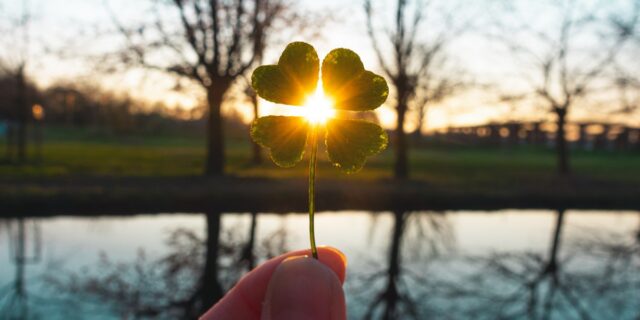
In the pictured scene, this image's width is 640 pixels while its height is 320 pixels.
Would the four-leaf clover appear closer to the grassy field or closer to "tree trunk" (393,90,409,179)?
Answer: the grassy field

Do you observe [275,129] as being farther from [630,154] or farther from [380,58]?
[630,154]

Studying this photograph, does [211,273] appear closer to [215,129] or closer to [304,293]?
[304,293]

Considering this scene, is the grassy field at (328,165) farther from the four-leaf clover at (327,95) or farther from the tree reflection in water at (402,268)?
the four-leaf clover at (327,95)

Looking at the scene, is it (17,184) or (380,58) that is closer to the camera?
(17,184)

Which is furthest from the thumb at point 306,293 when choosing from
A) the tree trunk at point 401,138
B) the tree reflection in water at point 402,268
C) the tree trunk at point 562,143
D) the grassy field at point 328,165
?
the tree trunk at point 562,143

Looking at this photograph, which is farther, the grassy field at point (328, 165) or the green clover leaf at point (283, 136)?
the grassy field at point (328, 165)

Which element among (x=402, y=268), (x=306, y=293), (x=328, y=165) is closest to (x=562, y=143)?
(x=328, y=165)

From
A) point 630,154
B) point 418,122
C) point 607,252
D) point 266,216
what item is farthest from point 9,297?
point 630,154

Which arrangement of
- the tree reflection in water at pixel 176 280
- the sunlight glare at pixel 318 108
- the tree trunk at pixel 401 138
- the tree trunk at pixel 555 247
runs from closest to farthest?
1. the sunlight glare at pixel 318 108
2. the tree reflection in water at pixel 176 280
3. the tree trunk at pixel 555 247
4. the tree trunk at pixel 401 138
